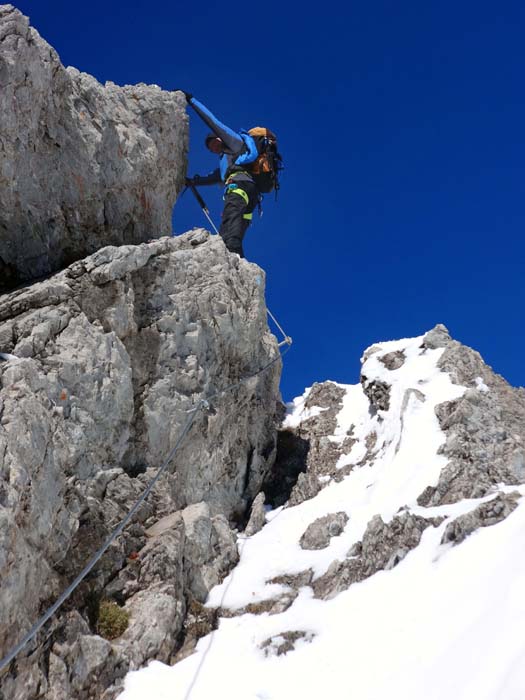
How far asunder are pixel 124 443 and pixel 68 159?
323 inches

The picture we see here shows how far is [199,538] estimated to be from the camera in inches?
532

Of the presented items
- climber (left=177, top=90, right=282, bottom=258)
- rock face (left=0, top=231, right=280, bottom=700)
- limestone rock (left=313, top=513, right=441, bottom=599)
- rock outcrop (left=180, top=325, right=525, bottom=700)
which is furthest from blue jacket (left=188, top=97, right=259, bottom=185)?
limestone rock (left=313, top=513, right=441, bottom=599)

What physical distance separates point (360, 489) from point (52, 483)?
9.53m

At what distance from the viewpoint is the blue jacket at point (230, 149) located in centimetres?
2169

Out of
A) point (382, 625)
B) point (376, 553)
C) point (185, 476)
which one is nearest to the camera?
point (382, 625)

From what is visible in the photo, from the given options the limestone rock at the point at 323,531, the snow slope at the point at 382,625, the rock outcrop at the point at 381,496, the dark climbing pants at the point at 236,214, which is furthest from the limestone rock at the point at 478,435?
the dark climbing pants at the point at 236,214

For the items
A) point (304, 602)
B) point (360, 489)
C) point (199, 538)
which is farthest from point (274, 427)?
point (304, 602)

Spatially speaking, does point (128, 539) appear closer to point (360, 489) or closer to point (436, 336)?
point (360, 489)

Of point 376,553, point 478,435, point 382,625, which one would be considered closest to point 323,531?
point 376,553

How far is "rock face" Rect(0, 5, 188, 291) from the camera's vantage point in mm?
12969

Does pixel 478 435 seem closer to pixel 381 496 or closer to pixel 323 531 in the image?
pixel 381 496

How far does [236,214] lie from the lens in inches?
835

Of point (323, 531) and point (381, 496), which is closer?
point (323, 531)

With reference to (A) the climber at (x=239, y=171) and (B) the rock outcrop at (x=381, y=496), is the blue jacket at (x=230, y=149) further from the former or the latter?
(B) the rock outcrop at (x=381, y=496)
